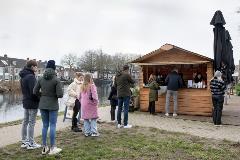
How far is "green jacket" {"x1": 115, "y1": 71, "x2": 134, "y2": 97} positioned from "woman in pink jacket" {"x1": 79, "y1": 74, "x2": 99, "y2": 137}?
1342 millimetres

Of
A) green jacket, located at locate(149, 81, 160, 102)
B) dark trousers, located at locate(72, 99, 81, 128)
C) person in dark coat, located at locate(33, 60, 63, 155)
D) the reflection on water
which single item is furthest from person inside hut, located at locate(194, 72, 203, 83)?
the reflection on water

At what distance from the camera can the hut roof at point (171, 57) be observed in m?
14.5

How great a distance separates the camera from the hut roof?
1450 centimetres

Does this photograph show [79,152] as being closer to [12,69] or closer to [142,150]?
[142,150]

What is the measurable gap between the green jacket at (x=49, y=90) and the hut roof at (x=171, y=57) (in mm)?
7388

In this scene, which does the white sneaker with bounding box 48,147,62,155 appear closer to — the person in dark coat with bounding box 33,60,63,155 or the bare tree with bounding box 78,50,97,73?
the person in dark coat with bounding box 33,60,63,155

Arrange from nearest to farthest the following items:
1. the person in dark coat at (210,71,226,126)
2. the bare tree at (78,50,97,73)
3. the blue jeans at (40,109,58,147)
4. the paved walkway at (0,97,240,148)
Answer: the blue jeans at (40,109,58,147)
the paved walkway at (0,97,240,148)
the person in dark coat at (210,71,226,126)
the bare tree at (78,50,97,73)

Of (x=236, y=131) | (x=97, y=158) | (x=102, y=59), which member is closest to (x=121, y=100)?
(x=236, y=131)

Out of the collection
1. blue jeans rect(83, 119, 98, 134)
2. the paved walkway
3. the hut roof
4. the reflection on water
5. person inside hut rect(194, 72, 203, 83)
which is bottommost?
the reflection on water

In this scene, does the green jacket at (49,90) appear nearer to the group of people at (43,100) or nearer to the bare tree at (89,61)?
the group of people at (43,100)

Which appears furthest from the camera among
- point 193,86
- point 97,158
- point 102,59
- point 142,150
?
point 102,59

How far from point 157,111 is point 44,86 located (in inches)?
304

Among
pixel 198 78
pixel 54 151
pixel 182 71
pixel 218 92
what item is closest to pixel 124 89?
pixel 218 92

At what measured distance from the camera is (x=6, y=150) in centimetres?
863
